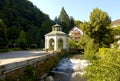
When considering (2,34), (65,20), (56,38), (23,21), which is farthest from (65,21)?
(2,34)

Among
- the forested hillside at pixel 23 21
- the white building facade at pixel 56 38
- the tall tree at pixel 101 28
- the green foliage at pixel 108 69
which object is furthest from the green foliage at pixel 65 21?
the green foliage at pixel 108 69

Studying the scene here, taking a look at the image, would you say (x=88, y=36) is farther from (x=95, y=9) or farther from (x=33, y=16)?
(x=33, y=16)

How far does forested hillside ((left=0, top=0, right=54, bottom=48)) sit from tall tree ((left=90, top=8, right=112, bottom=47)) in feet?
101

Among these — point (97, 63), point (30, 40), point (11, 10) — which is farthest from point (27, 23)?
point (97, 63)

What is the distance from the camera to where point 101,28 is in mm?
35188

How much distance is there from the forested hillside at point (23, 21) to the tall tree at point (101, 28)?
101ft

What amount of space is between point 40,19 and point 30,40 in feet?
88.1

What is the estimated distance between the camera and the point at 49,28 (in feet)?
278

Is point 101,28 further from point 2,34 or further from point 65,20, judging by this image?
point 65,20

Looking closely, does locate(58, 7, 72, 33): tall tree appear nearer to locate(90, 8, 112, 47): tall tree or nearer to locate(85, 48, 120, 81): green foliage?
locate(90, 8, 112, 47): tall tree

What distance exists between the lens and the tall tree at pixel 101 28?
1375 inches

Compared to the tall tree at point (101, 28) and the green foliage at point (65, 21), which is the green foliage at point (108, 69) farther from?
the green foliage at point (65, 21)

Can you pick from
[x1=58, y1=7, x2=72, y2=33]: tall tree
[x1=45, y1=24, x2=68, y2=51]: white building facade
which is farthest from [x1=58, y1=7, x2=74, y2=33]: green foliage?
[x1=45, y1=24, x2=68, y2=51]: white building facade

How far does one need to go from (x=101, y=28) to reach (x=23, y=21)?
175 ft
